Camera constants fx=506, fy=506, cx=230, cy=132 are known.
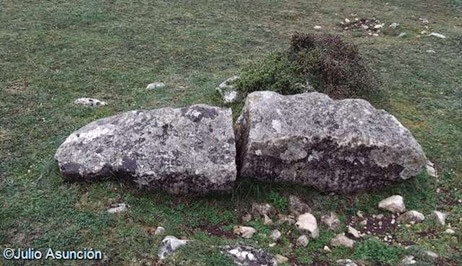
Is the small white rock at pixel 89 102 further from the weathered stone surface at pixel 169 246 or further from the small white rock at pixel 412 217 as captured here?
the small white rock at pixel 412 217

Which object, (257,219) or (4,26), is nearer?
(257,219)

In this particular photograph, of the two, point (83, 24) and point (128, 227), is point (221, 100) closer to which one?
point (128, 227)

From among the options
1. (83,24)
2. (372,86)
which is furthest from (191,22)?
(372,86)

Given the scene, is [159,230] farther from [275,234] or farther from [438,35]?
[438,35]

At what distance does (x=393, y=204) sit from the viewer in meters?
6.23

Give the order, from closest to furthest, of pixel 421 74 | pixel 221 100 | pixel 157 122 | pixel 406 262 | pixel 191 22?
pixel 406 262 < pixel 157 122 < pixel 221 100 < pixel 421 74 < pixel 191 22

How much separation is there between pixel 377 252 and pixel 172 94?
5.08m

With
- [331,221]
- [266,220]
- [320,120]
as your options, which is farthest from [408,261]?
[320,120]

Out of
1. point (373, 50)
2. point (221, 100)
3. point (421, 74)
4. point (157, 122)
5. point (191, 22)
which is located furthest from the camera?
point (191, 22)

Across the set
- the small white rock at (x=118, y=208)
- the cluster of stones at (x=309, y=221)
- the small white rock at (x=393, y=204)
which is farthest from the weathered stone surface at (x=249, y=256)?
the small white rock at (x=393, y=204)

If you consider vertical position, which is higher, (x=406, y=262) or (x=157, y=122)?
(x=157, y=122)

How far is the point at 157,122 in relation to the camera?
20.7 feet

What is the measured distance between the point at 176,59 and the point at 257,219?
20.7 ft

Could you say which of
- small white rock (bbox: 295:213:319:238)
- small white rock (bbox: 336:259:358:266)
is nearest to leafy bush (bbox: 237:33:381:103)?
small white rock (bbox: 295:213:319:238)
